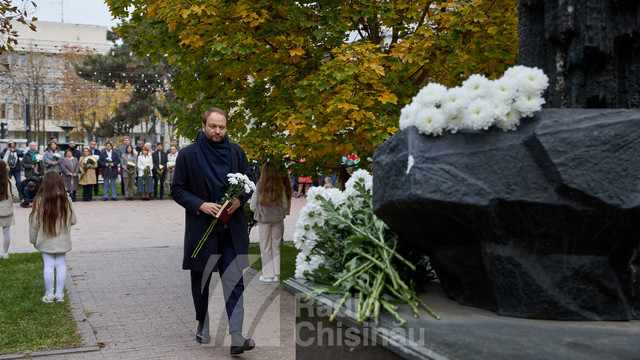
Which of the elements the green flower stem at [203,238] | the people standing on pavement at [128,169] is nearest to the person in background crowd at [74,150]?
the people standing on pavement at [128,169]

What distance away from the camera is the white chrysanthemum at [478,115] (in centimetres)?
299

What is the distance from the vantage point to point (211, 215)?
566 centimetres

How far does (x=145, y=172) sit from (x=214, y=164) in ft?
62.8

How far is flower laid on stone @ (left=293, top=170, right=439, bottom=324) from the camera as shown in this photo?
327 centimetres

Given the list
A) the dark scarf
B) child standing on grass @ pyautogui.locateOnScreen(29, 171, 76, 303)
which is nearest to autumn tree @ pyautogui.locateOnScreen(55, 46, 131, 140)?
child standing on grass @ pyautogui.locateOnScreen(29, 171, 76, 303)

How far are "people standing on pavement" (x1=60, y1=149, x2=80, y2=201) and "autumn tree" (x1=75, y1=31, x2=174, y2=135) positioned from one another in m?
16.3

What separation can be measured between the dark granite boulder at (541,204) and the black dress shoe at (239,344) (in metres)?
3.00

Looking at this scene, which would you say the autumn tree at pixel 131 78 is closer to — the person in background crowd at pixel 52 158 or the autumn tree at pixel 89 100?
the autumn tree at pixel 89 100

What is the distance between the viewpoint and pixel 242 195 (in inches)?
222

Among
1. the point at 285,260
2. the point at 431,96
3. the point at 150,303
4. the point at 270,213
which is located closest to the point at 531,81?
the point at 431,96

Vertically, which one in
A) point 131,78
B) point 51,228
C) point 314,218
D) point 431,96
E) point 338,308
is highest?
point 131,78

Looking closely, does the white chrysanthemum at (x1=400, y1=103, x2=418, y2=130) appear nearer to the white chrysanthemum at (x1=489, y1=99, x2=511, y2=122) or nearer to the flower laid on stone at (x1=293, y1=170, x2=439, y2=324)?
the white chrysanthemum at (x1=489, y1=99, x2=511, y2=122)

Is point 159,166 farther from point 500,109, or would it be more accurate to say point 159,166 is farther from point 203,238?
point 500,109

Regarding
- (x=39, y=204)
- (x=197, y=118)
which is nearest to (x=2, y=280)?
(x=39, y=204)
